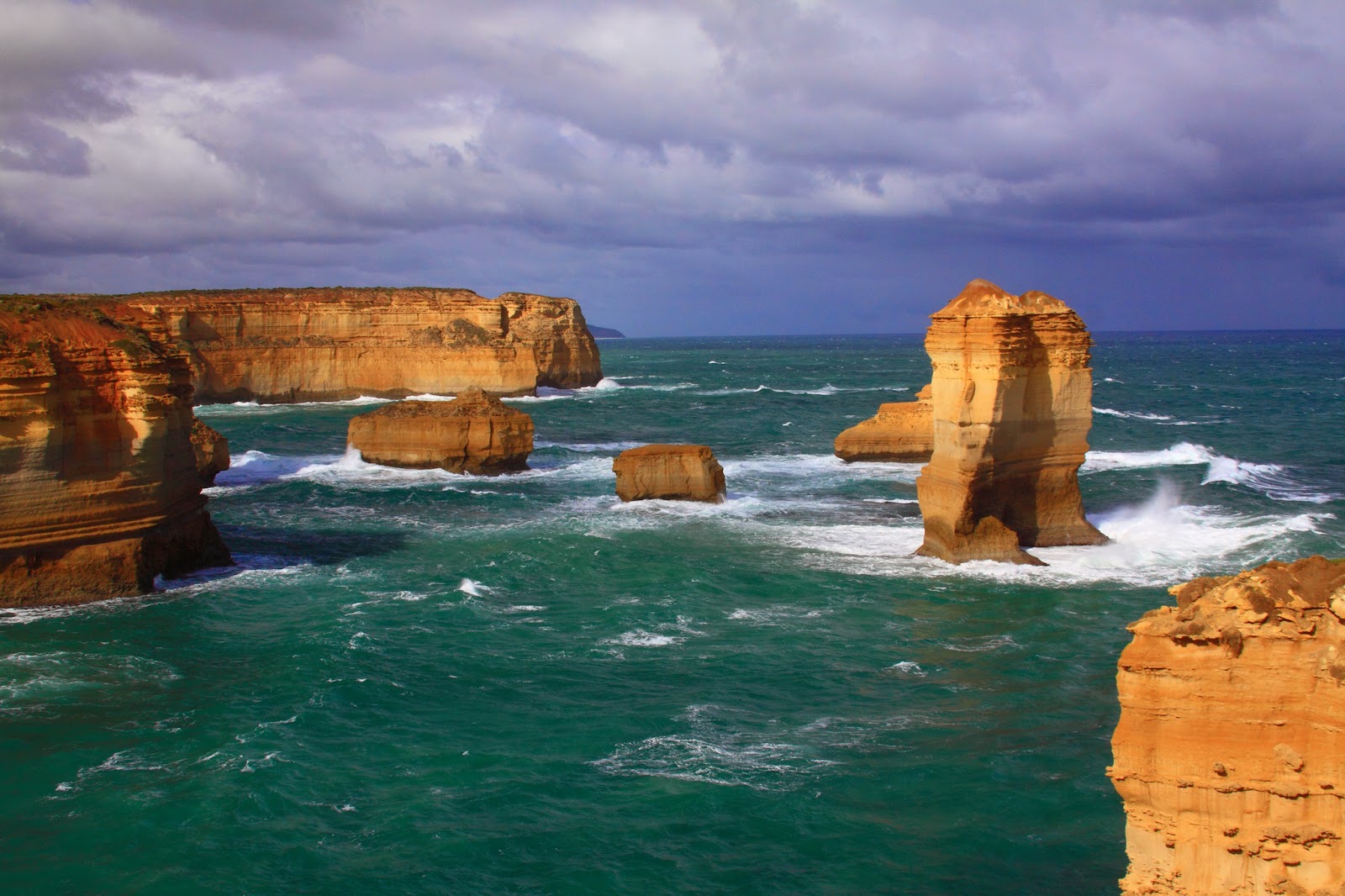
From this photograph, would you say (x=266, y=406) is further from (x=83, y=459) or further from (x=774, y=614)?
(x=774, y=614)

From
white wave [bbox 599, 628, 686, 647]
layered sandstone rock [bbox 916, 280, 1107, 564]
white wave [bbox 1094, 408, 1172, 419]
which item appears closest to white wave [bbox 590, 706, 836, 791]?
white wave [bbox 599, 628, 686, 647]

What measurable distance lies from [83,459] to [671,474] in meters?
15.7

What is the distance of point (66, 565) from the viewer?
69.9 ft

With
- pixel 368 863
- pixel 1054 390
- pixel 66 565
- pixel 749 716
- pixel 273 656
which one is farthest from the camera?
pixel 1054 390

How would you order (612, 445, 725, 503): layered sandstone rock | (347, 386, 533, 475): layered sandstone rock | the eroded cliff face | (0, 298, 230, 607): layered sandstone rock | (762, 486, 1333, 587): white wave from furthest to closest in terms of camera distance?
1. the eroded cliff face
2. (347, 386, 533, 475): layered sandstone rock
3. (612, 445, 725, 503): layered sandstone rock
4. (762, 486, 1333, 587): white wave
5. (0, 298, 230, 607): layered sandstone rock

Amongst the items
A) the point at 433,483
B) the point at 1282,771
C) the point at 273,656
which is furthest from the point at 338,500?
the point at 1282,771

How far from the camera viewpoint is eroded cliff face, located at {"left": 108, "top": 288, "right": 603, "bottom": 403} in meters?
73.1

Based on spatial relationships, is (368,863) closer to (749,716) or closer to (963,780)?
(749,716)

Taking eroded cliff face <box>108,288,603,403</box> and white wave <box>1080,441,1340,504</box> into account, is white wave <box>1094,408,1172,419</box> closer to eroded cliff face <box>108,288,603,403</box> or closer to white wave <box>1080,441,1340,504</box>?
white wave <box>1080,441,1340,504</box>

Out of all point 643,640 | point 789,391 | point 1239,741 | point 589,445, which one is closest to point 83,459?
point 643,640

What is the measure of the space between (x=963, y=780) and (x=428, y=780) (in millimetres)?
6570

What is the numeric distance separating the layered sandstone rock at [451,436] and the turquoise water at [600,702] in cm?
515

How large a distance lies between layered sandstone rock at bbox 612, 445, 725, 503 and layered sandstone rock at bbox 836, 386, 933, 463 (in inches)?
381

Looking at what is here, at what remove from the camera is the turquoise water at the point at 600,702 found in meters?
11.6
